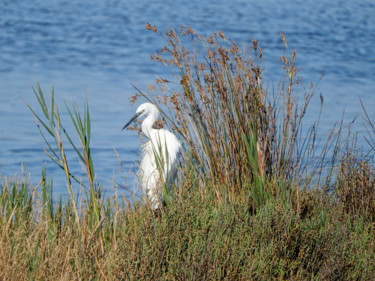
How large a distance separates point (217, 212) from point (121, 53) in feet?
37.8

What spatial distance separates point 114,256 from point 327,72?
34.3 ft

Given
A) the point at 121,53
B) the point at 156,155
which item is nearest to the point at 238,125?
the point at 156,155

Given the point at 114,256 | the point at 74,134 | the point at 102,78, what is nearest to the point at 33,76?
the point at 102,78

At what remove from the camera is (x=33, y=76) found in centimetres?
1210

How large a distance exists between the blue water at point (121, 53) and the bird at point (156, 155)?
0.78 ft

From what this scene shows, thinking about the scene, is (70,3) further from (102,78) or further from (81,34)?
(102,78)

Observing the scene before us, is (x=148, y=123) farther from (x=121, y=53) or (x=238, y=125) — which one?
(x=121, y=53)

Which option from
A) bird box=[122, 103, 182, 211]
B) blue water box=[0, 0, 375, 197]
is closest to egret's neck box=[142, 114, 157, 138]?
bird box=[122, 103, 182, 211]

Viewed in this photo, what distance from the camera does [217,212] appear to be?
388 cm

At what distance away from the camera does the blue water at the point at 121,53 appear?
335 inches

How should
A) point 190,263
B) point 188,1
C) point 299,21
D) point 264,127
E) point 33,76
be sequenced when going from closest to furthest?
point 190,263, point 264,127, point 33,76, point 299,21, point 188,1

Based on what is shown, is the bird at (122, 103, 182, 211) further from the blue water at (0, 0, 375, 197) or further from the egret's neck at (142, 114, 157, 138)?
the blue water at (0, 0, 375, 197)

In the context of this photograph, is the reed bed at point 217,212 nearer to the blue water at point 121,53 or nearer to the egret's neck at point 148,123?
the egret's neck at point 148,123

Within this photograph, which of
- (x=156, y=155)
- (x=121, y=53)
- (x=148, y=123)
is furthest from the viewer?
(x=121, y=53)
